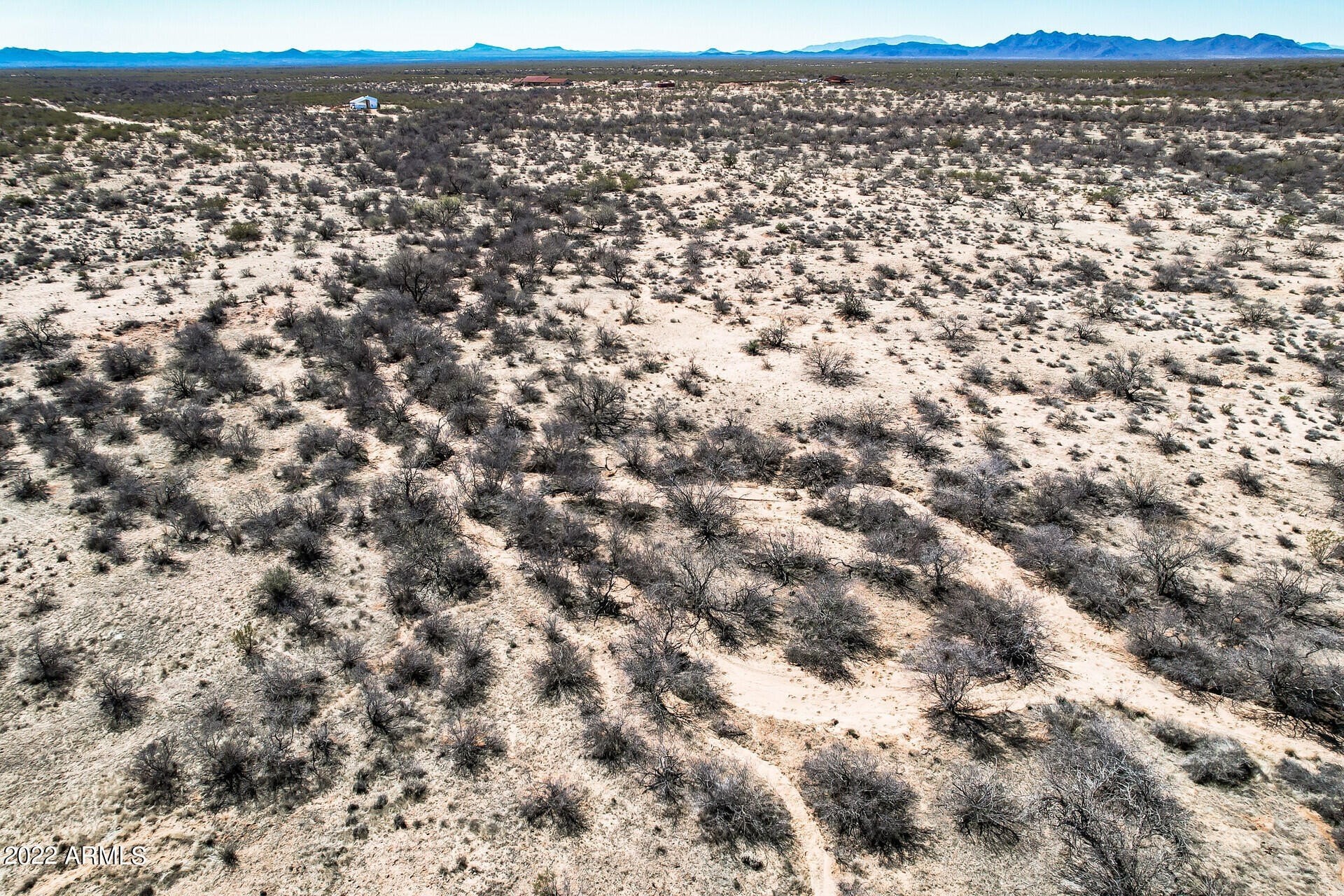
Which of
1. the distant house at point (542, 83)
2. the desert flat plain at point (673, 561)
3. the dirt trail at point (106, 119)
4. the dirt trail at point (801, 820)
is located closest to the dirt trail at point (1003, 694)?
the desert flat plain at point (673, 561)

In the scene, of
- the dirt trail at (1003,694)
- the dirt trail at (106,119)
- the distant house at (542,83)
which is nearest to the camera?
the dirt trail at (1003,694)

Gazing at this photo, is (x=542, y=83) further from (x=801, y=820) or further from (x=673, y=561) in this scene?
(x=801, y=820)

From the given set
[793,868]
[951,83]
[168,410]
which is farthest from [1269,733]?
[951,83]

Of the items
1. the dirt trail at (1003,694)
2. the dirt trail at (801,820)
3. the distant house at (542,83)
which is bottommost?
the dirt trail at (801,820)

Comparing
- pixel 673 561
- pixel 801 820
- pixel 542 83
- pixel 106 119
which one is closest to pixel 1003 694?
pixel 801 820

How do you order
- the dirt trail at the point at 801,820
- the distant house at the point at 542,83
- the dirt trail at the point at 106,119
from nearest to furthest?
1. the dirt trail at the point at 801,820
2. the dirt trail at the point at 106,119
3. the distant house at the point at 542,83

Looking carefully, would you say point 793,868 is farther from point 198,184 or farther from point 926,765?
point 198,184

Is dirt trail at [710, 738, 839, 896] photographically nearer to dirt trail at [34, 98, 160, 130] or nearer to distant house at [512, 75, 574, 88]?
dirt trail at [34, 98, 160, 130]

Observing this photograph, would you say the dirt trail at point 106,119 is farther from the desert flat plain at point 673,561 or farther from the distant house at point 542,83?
the distant house at point 542,83
